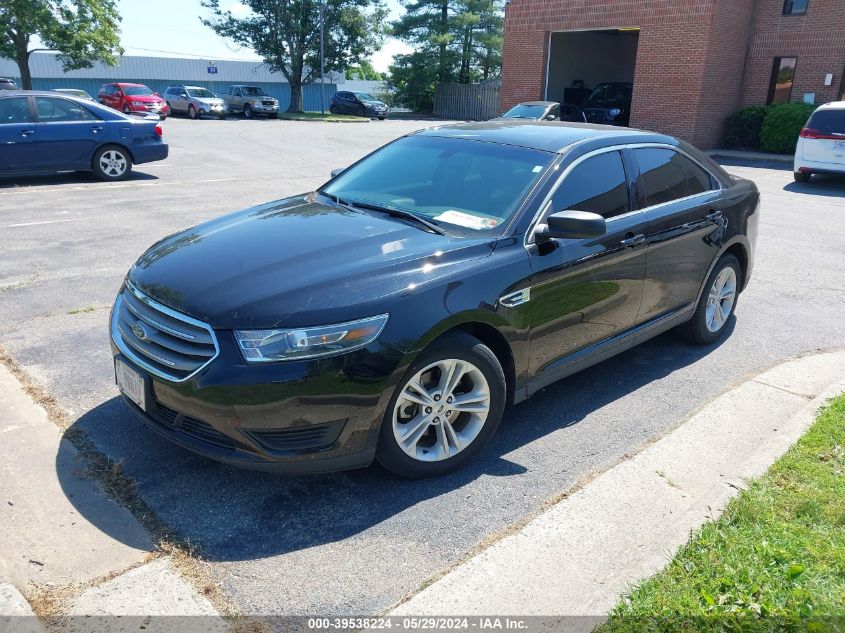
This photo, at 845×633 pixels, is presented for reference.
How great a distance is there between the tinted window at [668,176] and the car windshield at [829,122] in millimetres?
11482

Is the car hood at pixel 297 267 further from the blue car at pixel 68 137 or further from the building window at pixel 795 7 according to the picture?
the building window at pixel 795 7

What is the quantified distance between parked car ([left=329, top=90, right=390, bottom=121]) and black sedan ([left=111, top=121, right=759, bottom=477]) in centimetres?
3415

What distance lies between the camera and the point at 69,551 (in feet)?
9.69

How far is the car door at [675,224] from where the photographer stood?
475 centimetres

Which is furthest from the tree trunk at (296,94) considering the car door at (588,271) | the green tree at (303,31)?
the car door at (588,271)

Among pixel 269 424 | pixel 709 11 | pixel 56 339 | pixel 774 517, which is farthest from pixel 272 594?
pixel 709 11

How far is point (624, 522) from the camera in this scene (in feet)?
10.7

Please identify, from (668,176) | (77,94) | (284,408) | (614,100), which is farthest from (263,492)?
(614,100)

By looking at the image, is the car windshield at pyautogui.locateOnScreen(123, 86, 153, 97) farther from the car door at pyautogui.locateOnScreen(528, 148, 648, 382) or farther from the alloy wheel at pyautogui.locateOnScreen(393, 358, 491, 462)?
the alloy wheel at pyautogui.locateOnScreen(393, 358, 491, 462)

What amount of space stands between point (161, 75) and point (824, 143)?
4930 cm

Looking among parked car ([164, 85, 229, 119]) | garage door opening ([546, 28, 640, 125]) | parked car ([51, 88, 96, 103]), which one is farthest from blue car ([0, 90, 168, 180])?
parked car ([164, 85, 229, 119])

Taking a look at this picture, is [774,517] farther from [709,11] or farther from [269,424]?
[709,11]

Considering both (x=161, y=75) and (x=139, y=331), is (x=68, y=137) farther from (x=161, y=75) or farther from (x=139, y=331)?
(x=161, y=75)

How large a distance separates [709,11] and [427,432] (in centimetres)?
2129
